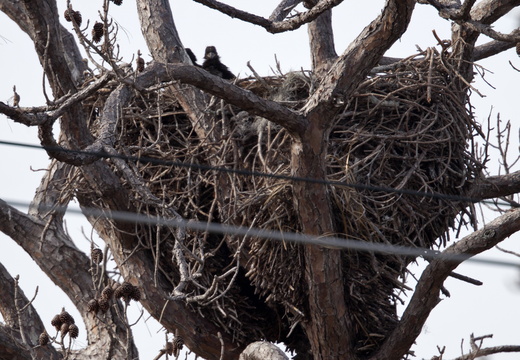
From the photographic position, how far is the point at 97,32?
209 inches

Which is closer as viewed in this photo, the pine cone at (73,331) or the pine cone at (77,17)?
the pine cone at (77,17)

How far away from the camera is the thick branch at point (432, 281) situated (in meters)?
5.13

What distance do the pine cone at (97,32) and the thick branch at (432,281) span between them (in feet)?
7.94

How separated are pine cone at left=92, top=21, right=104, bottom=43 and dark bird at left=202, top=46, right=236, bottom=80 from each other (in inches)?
141

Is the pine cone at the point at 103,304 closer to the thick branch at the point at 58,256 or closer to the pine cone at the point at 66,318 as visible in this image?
the pine cone at the point at 66,318

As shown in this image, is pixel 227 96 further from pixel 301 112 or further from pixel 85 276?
pixel 85 276

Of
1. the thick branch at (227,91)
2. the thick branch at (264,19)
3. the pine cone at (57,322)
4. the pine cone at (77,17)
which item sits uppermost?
the thick branch at (264,19)

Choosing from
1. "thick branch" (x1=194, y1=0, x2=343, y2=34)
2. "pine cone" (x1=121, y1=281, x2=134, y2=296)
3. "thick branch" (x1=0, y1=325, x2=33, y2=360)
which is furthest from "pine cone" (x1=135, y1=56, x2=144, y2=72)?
"thick branch" (x1=0, y1=325, x2=33, y2=360)

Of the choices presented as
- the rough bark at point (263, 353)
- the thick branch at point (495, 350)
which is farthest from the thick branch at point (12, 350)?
the thick branch at point (495, 350)

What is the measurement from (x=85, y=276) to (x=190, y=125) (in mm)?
1485

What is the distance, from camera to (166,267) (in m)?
6.70

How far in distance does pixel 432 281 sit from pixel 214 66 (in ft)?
13.7

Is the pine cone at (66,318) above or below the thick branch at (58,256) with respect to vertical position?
below

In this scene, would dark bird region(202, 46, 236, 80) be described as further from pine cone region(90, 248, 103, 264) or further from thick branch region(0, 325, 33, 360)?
thick branch region(0, 325, 33, 360)
